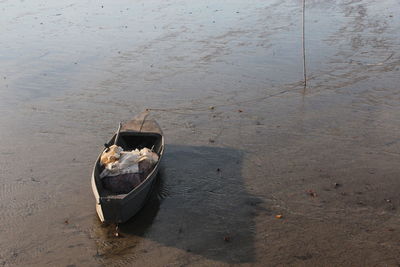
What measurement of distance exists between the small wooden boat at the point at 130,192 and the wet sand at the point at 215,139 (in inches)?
17.6

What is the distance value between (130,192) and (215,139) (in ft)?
14.4

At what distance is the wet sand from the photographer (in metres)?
8.34

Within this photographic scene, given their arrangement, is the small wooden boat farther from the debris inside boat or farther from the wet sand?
the wet sand

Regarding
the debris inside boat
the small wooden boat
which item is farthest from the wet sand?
the debris inside boat

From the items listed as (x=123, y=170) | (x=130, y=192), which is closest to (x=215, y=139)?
(x=123, y=170)

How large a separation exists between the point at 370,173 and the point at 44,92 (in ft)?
36.2

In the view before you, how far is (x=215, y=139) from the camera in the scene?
40.2ft

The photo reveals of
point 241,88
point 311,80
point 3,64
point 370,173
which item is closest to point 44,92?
point 3,64

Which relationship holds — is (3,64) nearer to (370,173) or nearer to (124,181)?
(124,181)

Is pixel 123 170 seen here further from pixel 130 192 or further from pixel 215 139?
pixel 215 139

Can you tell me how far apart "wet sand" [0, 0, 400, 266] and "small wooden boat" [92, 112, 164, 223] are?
45 centimetres

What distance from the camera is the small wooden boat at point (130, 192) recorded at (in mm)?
8164

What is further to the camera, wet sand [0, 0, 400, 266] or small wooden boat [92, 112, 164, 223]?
wet sand [0, 0, 400, 266]

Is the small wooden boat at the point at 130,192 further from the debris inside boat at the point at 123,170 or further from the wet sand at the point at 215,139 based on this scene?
the wet sand at the point at 215,139
